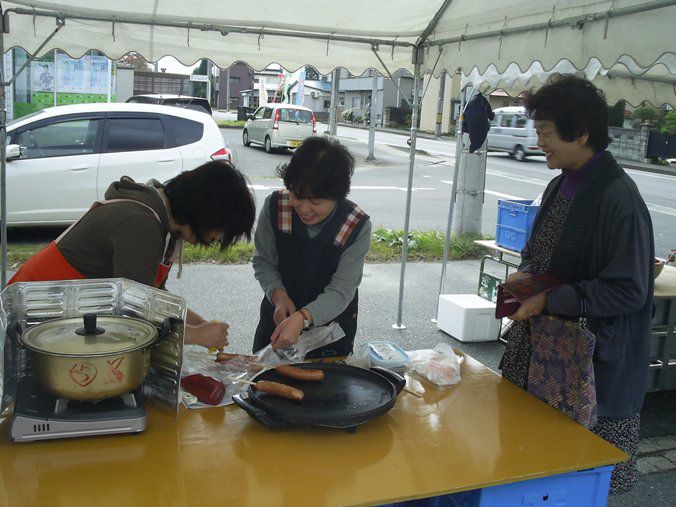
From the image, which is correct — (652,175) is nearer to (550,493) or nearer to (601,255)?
(601,255)

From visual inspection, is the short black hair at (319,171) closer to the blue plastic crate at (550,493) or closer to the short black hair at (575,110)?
the short black hair at (575,110)

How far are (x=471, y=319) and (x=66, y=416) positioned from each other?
3.98 m

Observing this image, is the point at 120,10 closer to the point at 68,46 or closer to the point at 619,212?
the point at 68,46

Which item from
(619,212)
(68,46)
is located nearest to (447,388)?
(619,212)

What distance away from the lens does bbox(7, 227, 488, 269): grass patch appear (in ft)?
23.4

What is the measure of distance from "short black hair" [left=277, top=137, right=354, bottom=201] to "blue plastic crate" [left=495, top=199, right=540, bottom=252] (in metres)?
2.73

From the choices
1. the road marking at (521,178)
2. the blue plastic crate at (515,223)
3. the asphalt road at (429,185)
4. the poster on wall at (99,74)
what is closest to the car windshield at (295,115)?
the asphalt road at (429,185)

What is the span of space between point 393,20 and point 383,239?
4470 mm

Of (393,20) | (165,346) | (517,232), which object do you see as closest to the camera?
(165,346)

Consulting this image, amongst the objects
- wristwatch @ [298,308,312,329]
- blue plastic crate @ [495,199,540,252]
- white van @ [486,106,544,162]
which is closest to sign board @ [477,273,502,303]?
blue plastic crate @ [495,199,540,252]

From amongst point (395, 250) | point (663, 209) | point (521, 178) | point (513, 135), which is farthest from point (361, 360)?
point (513, 135)

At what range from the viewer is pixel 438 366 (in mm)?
2090

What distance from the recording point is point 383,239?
820cm

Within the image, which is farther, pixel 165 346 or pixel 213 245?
pixel 213 245
